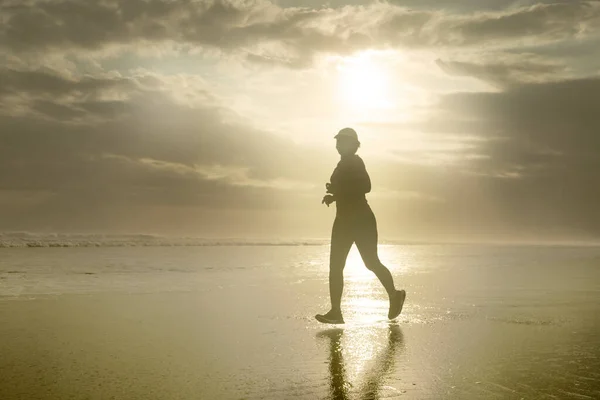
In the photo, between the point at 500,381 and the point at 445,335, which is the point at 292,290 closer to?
the point at 445,335

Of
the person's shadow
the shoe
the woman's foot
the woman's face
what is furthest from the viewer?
the woman's face

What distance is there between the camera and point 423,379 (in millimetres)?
4527

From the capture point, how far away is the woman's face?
309 inches

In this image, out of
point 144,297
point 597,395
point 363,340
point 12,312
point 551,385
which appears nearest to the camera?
point 597,395

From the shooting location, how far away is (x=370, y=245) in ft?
25.5

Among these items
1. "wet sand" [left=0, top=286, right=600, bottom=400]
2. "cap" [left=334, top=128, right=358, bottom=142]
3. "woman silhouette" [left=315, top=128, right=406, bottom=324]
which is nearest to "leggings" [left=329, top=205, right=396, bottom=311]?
"woman silhouette" [left=315, top=128, right=406, bottom=324]

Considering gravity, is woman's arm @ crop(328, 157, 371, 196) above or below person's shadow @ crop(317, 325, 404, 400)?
above

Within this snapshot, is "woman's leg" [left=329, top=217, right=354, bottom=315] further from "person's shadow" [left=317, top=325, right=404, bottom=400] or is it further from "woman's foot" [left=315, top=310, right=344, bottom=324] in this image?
"person's shadow" [left=317, top=325, right=404, bottom=400]

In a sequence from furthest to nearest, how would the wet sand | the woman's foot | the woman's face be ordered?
the woman's face, the woman's foot, the wet sand

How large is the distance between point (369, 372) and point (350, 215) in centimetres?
321

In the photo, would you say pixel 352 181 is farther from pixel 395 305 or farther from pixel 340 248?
pixel 395 305

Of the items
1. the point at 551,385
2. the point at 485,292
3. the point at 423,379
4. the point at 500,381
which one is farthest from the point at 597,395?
the point at 485,292

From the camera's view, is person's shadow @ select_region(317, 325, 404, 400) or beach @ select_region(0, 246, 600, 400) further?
beach @ select_region(0, 246, 600, 400)

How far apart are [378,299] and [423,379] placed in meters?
5.61
